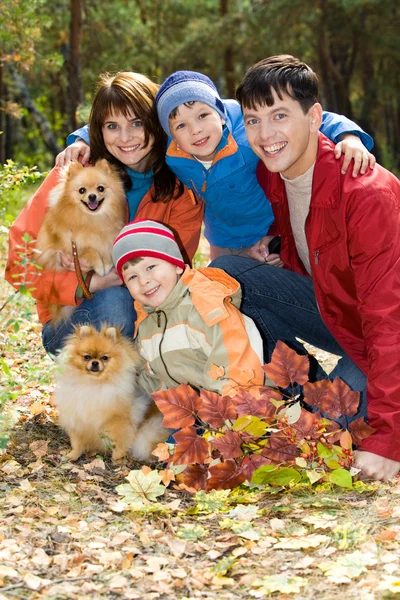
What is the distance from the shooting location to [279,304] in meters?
3.92

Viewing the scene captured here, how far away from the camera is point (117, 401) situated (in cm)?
375

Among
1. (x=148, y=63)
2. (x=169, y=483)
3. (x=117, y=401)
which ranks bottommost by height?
(x=169, y=483)

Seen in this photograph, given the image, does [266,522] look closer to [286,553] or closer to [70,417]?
[286,553]

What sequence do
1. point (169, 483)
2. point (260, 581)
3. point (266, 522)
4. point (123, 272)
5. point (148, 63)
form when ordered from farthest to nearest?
1. point (148, 63)
2. point (123, 272)
3. point (169, 483)
4. point (266, 522)
5. point (260, 581)

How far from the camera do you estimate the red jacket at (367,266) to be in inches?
115

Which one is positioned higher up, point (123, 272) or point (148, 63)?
point (148, 63)

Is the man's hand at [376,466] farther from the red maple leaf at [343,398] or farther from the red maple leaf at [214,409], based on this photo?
the red maple leaf at [214,409]

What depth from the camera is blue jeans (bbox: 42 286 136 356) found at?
161 inches

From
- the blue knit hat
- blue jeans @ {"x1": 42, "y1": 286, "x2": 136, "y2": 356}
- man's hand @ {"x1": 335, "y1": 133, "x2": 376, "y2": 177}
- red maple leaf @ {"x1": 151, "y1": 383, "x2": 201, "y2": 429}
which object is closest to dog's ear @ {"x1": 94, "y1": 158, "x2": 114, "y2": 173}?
the blue knit hat

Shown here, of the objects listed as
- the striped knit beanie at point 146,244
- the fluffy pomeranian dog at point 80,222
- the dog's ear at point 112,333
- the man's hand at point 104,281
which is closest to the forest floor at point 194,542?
the dog's ear at point 112,333

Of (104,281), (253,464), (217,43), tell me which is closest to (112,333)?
(104,281)

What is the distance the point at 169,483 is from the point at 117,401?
622 millimetres

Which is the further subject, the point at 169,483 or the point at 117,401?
the point at 117,401

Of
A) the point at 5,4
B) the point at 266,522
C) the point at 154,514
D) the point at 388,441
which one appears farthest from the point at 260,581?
the point at 5,4
